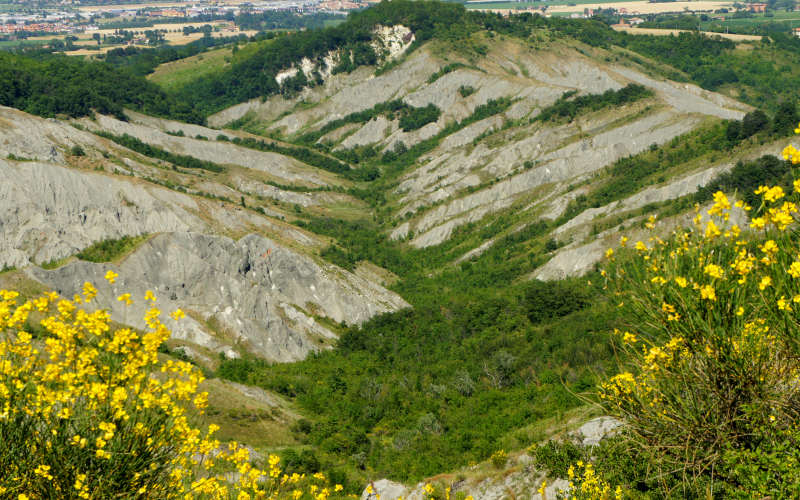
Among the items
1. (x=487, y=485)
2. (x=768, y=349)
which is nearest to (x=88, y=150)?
(x=487, y=485)

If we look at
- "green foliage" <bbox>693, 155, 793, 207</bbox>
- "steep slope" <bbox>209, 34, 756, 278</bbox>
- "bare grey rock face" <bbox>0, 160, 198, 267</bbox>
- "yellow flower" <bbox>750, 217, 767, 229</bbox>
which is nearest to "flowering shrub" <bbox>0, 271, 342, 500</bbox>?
"yellow flower" <bbox>750, 217, 767, 229</bbox>

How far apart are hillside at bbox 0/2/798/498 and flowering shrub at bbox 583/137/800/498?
41.6 inches

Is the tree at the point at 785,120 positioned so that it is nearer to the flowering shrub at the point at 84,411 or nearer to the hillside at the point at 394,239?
the hillside at the point at 394,239

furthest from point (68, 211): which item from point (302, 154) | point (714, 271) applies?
point (302, 154)

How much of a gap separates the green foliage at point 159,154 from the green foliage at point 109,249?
4555 centimetres

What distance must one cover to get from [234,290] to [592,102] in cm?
7860

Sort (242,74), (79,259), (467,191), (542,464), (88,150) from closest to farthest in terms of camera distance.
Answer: (542,464)
(79,259)
(88,150)
(467,191)
(242,74)

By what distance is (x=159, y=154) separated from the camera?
4390 inches

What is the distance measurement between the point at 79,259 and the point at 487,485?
48227 mm

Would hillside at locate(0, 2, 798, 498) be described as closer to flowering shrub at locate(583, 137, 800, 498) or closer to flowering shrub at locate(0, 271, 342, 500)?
flowering shrub at locate(583, 137, 800, 498)

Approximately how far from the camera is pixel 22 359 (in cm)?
1032

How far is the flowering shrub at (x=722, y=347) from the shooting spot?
9.28 m

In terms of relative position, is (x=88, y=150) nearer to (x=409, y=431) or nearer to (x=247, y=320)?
(x=247, y=320)

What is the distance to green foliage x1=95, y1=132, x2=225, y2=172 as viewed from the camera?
109 m
